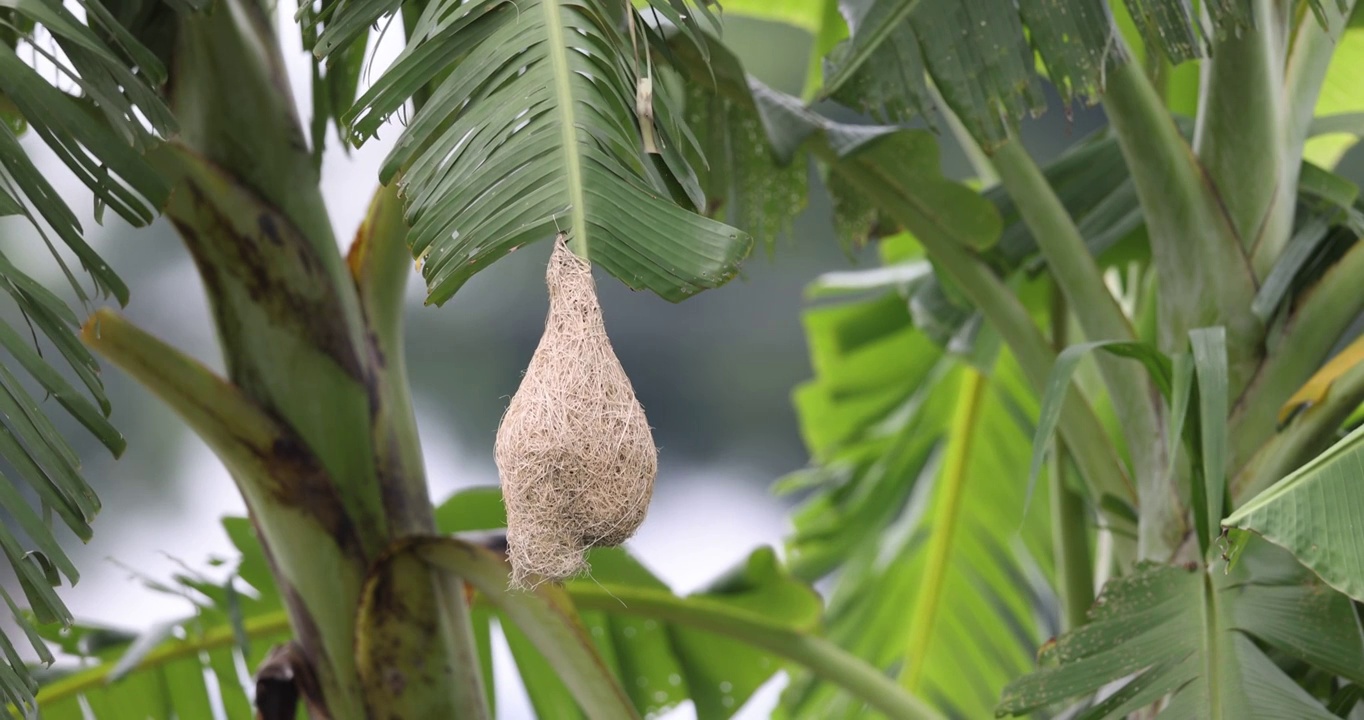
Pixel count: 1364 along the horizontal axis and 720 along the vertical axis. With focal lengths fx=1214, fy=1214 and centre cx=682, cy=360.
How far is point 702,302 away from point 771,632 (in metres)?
3.95

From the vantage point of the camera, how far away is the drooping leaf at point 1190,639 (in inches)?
28.1

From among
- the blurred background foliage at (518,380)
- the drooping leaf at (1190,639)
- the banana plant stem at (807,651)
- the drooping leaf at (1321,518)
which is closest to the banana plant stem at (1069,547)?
the banana plant stem at (807,651)

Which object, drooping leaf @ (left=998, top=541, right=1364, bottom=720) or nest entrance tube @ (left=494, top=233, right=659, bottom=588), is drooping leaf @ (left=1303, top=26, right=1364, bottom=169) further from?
nest entrance tube @ (left=494, top=233, right=659, bottom=588)

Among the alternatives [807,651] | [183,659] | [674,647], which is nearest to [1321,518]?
[807,651]

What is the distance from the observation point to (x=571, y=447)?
1.52 ft

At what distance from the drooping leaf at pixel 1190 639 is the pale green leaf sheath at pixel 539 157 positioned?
0.41 m

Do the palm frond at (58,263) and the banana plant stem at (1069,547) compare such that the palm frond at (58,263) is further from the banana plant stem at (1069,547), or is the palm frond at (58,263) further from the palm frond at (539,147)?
the banana plant stem at (1069,547)

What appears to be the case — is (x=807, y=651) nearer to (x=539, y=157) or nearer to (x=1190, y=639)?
(x=1190, y=639)

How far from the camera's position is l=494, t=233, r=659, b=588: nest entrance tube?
47 cm

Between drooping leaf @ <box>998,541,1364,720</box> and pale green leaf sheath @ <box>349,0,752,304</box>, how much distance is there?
0.41 m

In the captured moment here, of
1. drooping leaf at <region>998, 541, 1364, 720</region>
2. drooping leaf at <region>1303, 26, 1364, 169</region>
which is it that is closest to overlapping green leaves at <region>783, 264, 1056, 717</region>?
drooping leaf at <region>1303, 26, 1364, 169</region>

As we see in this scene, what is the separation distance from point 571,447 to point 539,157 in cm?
11

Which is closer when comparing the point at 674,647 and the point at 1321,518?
the point at 1321,518

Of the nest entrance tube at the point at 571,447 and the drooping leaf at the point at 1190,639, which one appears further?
the drooping leaf at the point at 1190,639
